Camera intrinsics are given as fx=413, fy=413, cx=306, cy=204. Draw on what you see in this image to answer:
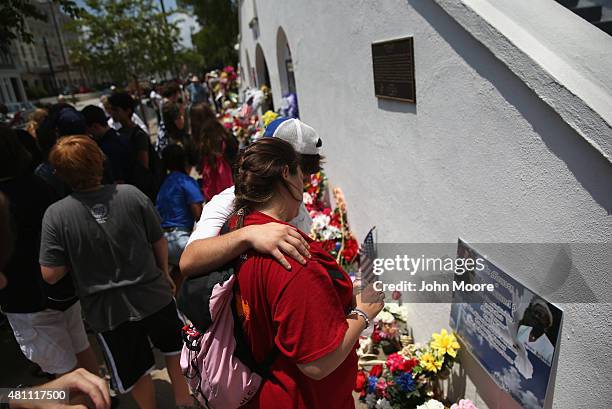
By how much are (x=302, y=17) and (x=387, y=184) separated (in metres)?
2.77

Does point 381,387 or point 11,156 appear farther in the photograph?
point 381,387

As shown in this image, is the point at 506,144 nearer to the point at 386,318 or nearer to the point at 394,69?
the point at 394,69

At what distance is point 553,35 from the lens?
64.5 inches

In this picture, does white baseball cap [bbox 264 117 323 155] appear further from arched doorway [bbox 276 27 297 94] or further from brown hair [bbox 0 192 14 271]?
arched doorway [bbox 276 27 297 94]

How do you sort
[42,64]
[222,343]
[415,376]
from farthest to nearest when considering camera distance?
[42,64], [415,376], [222,343]

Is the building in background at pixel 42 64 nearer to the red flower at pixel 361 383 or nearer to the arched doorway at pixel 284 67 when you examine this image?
the arched doorway at pixel 284 67

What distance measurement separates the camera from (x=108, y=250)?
7.77 ft

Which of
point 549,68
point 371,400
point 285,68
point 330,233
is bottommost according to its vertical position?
point 371,400

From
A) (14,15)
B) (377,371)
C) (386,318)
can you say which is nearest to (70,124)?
(14,15)

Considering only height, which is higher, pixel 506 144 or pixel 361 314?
pixel 506 144

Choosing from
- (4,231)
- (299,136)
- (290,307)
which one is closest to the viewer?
(4,231)

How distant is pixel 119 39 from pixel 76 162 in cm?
1356

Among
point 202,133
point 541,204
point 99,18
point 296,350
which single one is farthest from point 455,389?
point 99,18

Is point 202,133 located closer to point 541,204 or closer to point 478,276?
point 478,276
